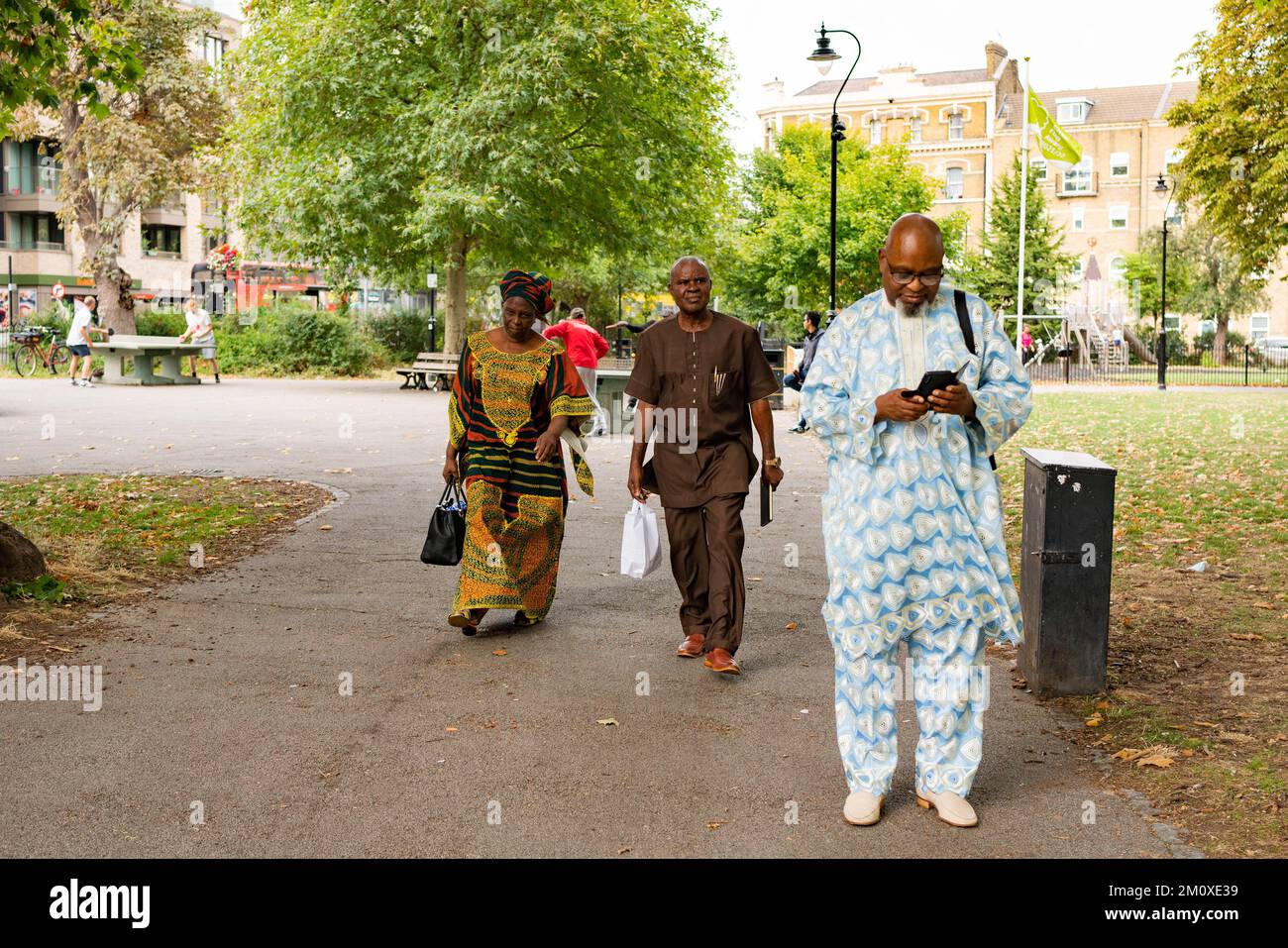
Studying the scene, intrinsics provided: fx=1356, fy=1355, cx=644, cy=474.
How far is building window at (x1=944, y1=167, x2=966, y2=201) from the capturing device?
79.2 meters

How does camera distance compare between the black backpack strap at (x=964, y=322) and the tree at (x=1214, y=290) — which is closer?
the black backpack strap at (x=964, y=322)

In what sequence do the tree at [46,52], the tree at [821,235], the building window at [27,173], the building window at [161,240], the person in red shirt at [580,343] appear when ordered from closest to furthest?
the tree at [46,52], the person in red shirt at [580,343], the tree at [821,235], the building window at [27,173], the building window at [161,240]

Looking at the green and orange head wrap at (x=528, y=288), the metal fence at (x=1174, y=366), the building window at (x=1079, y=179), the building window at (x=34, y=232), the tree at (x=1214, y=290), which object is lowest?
the green and orange head wrap at (x=528, y=288)

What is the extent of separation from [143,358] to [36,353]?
4.78m

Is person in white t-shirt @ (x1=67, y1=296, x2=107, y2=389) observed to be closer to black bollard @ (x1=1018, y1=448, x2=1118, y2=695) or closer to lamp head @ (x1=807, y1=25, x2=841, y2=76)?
lamp head @ (x1=807, y1=25, x2=841, y2=76)

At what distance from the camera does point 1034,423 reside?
23.1 meters

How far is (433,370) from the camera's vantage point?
32.1 meters

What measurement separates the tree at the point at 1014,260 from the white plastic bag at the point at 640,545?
5044 centimetres

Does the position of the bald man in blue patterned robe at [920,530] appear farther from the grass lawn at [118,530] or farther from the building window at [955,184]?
the building window at [955,184]

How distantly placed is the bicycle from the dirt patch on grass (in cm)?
3084

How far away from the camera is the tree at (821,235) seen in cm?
5522

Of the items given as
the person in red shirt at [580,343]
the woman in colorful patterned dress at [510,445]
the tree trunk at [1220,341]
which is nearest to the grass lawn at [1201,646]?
the woman in colorful patterned dress at [510,445]

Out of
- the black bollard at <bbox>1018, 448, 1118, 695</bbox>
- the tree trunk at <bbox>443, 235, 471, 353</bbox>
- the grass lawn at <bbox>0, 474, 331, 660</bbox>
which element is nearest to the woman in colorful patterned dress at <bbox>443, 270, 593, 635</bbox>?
the grass lawn at <bbox>0, 474, 331, 660</bbox>
